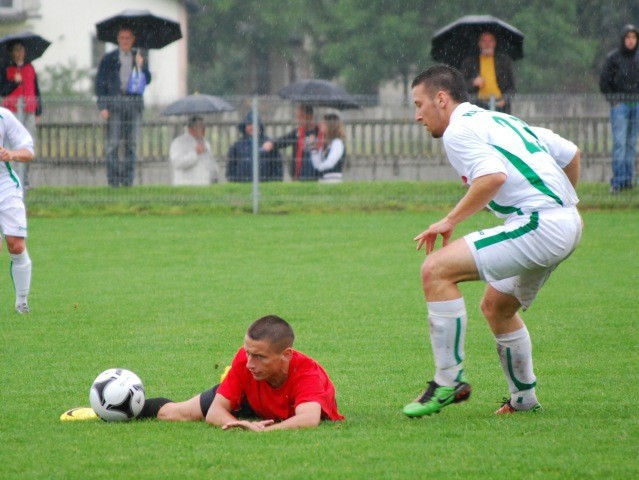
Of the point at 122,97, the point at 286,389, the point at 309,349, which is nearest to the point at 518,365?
the point at 286,389

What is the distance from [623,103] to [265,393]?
12.9m

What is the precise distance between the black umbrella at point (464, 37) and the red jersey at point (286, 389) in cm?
1425

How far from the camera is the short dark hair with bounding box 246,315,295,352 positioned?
622 centimetres

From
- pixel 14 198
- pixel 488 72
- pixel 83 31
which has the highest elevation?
pixel 83 31

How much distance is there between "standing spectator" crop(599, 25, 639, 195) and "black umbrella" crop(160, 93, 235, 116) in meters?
6.26

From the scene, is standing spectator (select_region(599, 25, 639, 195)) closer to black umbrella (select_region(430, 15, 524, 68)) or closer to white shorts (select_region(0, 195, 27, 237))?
black umbrella (select_region(430, 15, 524, 68))

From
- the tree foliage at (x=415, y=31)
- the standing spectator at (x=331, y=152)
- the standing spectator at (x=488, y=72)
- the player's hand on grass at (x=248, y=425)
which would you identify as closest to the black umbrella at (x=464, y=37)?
the standing spectator at (x=488, y=72)

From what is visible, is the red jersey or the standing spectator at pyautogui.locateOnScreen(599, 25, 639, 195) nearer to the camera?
the red jersey

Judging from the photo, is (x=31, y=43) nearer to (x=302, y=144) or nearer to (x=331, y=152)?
(x=302, y=144)

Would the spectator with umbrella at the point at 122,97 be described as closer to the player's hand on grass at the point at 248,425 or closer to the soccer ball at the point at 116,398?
the soccer ball at the point at 116,398

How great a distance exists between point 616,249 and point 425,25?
3444cm

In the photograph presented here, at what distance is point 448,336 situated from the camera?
6324 mm

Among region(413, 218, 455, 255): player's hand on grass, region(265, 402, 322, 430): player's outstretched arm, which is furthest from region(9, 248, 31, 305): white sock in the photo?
region(413, 218, 455, 255): player's hand on grass

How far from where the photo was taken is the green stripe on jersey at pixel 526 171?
6309 millimetres
